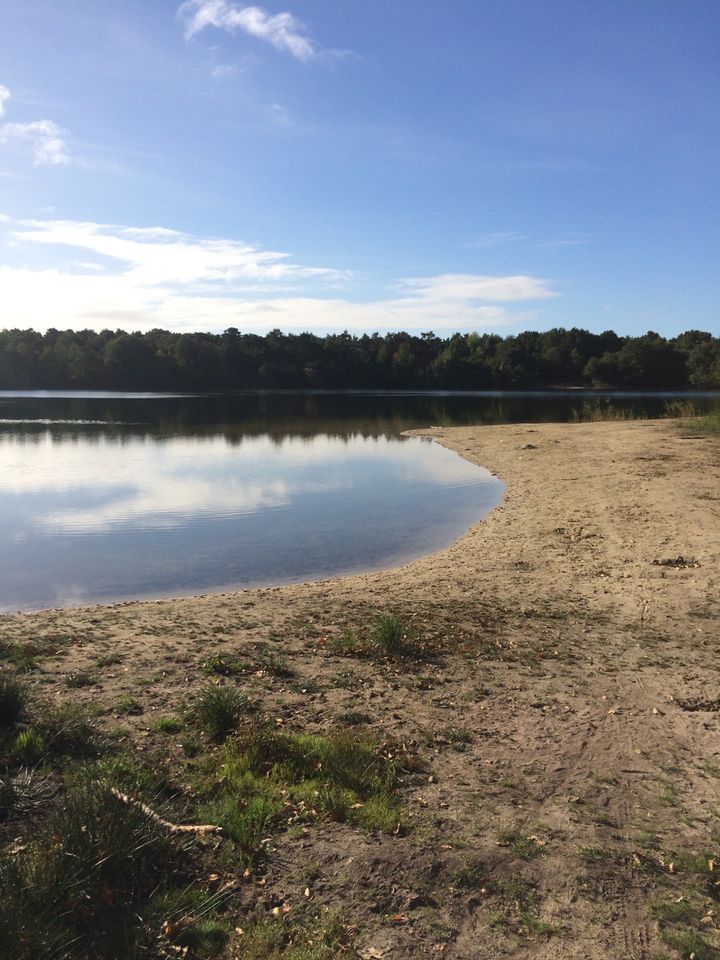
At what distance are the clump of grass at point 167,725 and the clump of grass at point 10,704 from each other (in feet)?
3.85

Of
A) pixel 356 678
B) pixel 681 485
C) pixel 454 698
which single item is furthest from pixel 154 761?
pixel 681 485

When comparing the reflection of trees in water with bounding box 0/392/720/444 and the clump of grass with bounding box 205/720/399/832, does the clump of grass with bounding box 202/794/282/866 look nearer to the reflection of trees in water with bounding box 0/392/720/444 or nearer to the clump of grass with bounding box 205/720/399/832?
the clump of grass with bounding box 205/720/399/832

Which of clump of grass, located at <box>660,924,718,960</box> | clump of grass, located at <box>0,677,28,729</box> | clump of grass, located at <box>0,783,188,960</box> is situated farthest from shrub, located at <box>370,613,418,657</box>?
clump of grass, located at <box>660,924,718,960</box>

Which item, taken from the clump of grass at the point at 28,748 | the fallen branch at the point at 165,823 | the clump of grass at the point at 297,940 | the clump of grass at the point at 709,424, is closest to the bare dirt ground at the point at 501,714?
the clump of grass at the point at 297,940

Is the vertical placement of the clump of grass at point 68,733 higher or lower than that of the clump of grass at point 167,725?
higher

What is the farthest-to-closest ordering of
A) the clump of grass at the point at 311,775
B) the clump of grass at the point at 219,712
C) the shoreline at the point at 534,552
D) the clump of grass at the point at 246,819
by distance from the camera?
1. the shoreline at the point at 534,552
2. the clump of grass at the point at 219,712
3. the clump of grass at the point at 311,775
4. the clump of grass at the point at 246,819

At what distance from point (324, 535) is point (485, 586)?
6387 mm

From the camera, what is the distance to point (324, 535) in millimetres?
17594

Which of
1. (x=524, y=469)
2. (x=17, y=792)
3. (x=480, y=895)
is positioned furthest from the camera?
(x=524, y=469)

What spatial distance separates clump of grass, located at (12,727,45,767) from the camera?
17.7 ft

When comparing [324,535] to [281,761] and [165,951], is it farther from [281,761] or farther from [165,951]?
[165,951]

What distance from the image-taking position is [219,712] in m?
6.29

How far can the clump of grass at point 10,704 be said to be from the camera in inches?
237

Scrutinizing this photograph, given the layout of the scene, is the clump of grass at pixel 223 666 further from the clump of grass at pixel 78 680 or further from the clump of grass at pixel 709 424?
the clump of grass at pixel 709 424
